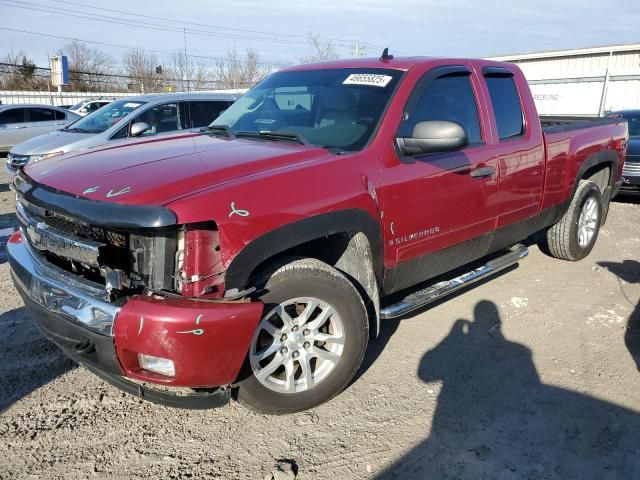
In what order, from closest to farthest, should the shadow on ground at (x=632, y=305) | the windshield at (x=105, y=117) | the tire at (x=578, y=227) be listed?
the shadow on ground at (x=632, y=305) < the tire at (x=578, y=227) < the windshield at (x=105, y=117)

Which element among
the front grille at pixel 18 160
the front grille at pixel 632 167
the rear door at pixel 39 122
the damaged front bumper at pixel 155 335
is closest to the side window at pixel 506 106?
the damaged front bumper at pixel 155 335

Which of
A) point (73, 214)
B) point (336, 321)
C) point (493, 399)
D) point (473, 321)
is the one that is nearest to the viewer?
point (73, 214)

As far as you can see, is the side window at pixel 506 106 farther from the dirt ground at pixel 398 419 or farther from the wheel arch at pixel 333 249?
the wheel arch at pixel 333 249

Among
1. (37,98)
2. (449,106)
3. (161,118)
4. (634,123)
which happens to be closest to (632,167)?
(634,123)

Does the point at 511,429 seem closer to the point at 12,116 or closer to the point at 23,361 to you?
the point at 23,361

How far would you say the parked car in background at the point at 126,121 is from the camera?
8.27 metres

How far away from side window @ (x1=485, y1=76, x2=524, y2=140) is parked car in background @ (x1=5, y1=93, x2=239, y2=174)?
5.40 metres

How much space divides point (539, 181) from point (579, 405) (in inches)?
83.5

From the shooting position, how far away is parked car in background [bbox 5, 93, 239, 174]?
8266 millimetres

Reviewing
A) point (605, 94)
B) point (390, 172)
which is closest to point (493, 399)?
point (390, 172)

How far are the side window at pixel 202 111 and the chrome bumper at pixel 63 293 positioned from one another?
248 inches

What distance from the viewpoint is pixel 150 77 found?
142 ft

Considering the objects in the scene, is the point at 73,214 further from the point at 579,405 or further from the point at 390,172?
the point at 579,405

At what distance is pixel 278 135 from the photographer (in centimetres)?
346
